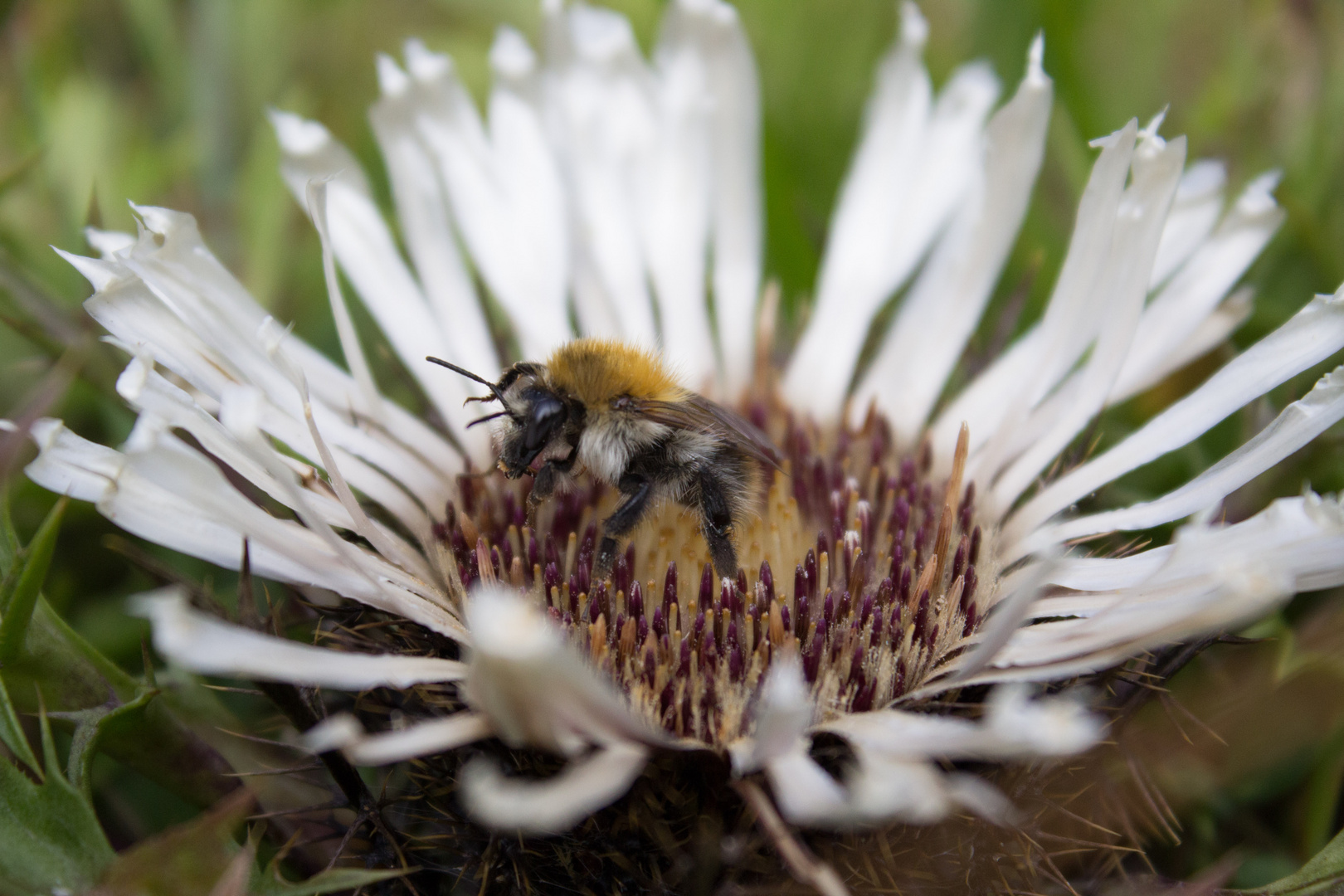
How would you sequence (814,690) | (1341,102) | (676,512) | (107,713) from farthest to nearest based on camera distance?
(1341,102) → (676,512) → (814,690) → (107,713)

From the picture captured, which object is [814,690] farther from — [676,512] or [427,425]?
[427,425]

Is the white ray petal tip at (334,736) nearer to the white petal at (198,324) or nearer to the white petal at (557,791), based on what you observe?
the white petal at (557,791)

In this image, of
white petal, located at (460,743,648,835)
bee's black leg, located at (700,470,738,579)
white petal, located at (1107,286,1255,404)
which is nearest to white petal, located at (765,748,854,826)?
white petal, located at (460,743,648,835)

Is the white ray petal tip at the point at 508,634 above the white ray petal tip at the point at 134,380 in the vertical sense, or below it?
below

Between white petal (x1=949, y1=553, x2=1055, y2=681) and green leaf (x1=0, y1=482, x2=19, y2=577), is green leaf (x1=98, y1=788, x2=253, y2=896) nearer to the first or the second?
green leaf (x1=0, y1=482, x2=19, y2=577)

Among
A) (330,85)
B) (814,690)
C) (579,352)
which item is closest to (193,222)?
(579,352)

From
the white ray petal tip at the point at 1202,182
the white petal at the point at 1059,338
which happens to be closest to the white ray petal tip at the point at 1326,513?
the white petal at the point at 1059,338

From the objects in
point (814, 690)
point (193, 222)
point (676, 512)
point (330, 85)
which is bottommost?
point (814, 690)
